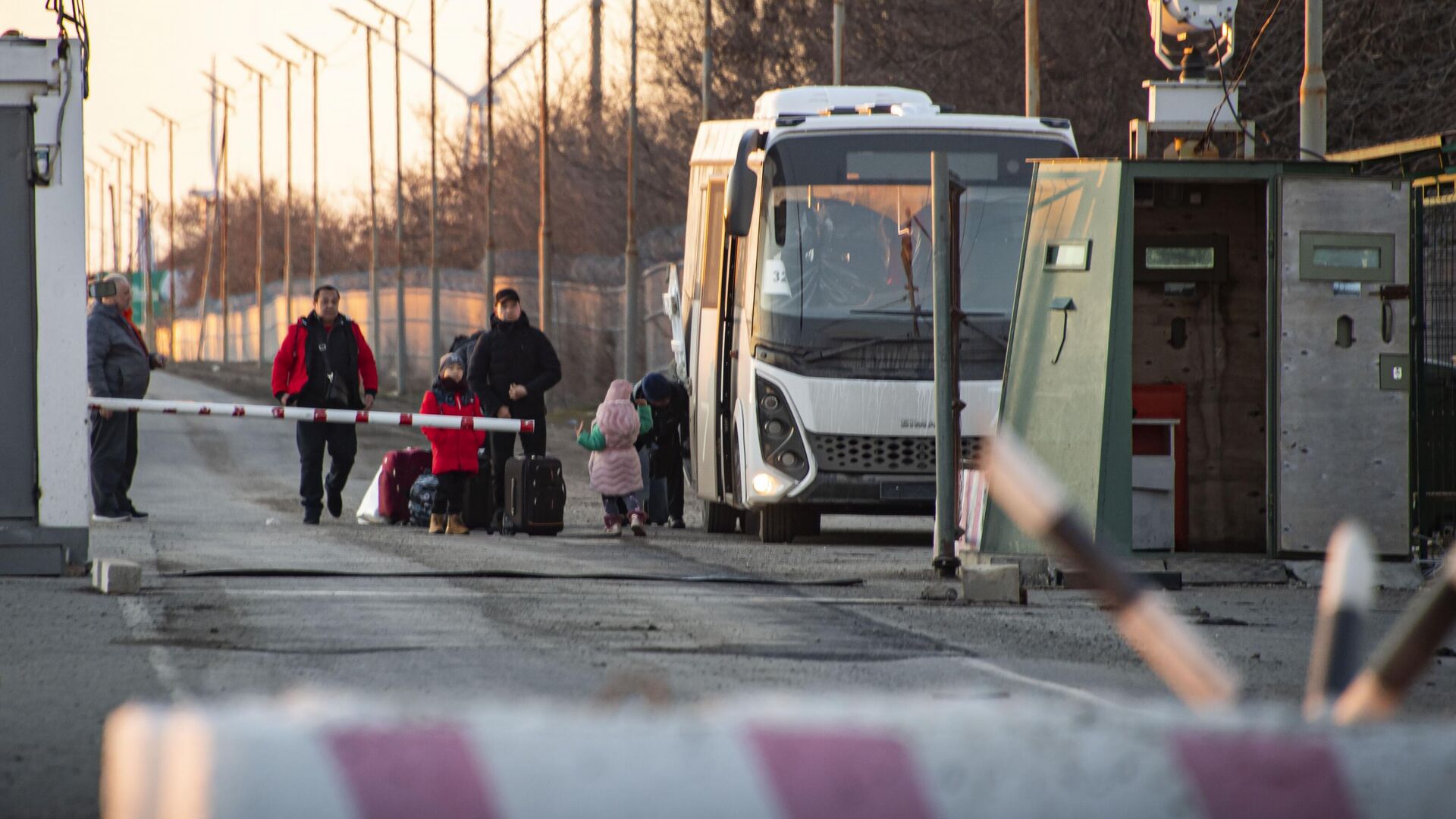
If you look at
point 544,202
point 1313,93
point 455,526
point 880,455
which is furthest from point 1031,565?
point 544,202

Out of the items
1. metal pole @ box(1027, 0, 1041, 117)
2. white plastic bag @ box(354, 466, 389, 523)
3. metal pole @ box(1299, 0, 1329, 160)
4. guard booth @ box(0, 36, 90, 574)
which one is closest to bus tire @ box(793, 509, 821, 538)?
white plastic bag @ box(354, 466, 389, 523)

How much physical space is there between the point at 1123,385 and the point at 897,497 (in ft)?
12.6

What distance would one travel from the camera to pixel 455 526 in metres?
17.1

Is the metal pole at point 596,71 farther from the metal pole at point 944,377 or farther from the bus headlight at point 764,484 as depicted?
the metal pole at point 944,377

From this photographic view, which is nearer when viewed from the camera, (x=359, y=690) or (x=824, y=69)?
(x=359, y=690)

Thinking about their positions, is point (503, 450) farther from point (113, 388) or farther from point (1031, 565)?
point (1031, 565)

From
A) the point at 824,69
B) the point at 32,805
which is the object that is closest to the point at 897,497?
the point at 32,805

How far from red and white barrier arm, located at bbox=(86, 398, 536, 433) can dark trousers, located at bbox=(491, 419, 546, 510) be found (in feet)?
0.27

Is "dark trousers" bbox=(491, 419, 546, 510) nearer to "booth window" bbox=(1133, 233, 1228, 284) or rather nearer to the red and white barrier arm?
the red and white barrier arm

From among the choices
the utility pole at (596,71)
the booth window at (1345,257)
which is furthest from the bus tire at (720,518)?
the utility pole at (596,71)

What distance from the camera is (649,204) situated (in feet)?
236

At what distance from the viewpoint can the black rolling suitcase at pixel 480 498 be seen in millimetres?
17484

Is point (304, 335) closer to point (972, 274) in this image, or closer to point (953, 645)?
point (972, 274)

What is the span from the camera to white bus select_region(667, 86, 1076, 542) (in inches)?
628
